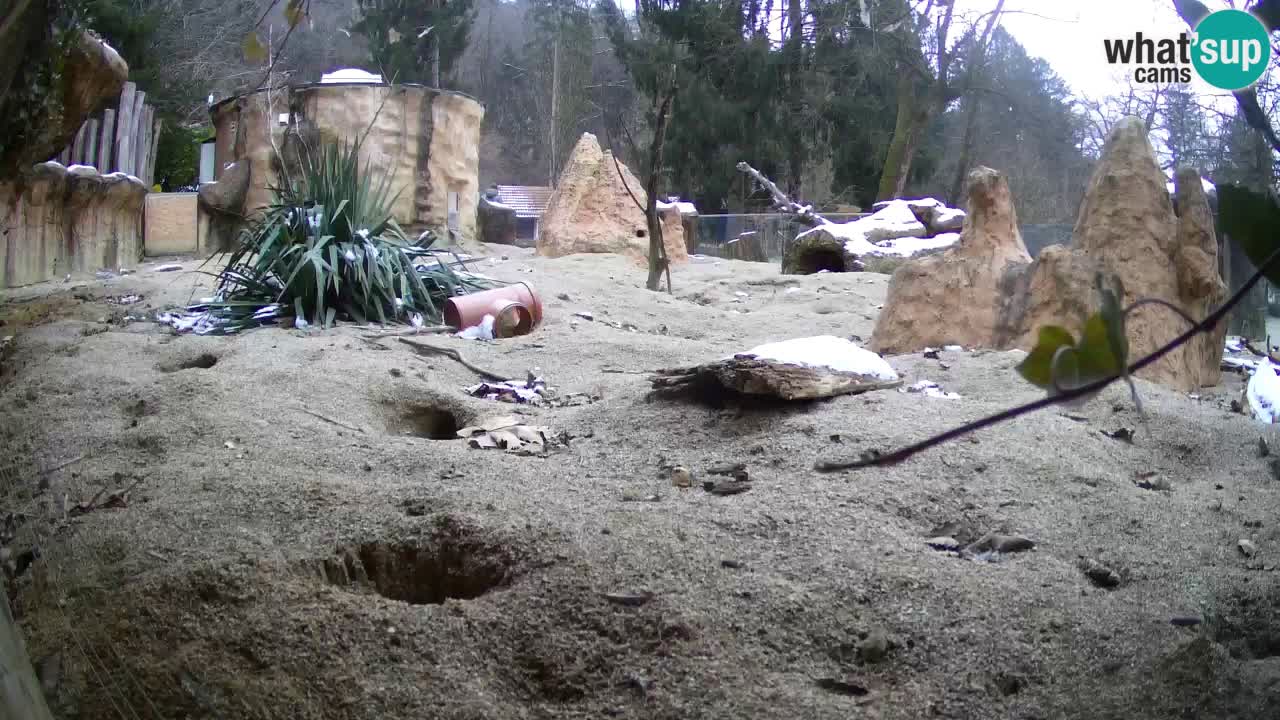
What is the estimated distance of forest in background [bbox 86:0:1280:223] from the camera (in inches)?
395

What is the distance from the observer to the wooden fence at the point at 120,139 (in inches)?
332

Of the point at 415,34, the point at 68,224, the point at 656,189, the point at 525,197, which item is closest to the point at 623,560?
the point at 656,189

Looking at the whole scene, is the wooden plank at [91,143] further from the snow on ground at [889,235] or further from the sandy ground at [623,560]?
the snow on ground at [889,235]

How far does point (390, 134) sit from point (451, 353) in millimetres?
7470

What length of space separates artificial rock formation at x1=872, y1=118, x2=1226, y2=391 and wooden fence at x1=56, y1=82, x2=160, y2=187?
657cm

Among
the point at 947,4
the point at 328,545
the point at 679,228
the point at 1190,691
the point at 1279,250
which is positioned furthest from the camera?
the point at 679,228

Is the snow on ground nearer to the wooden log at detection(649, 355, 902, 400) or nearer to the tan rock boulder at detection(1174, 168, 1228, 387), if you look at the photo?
the tan rock boulder at detection(1174, 168, 1228, 387)

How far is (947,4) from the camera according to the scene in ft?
34.2

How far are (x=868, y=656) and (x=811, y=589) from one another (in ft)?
0.71

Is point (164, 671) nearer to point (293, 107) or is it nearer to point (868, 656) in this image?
point (868, 656)

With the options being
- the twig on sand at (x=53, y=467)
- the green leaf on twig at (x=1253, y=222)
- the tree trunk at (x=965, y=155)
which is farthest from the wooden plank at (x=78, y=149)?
the tree trunk at (x=965, y=155)

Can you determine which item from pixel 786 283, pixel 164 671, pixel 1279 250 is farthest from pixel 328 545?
pixel 786 283

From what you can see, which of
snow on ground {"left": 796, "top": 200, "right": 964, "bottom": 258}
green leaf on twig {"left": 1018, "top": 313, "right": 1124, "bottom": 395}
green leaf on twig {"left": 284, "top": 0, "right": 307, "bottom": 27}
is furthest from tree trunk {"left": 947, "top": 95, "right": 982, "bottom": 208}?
green leaf on twig {"left": 1018, "top": 313, "right": 1124, "bottom": 395}

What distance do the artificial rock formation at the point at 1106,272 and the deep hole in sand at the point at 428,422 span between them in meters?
2.47
